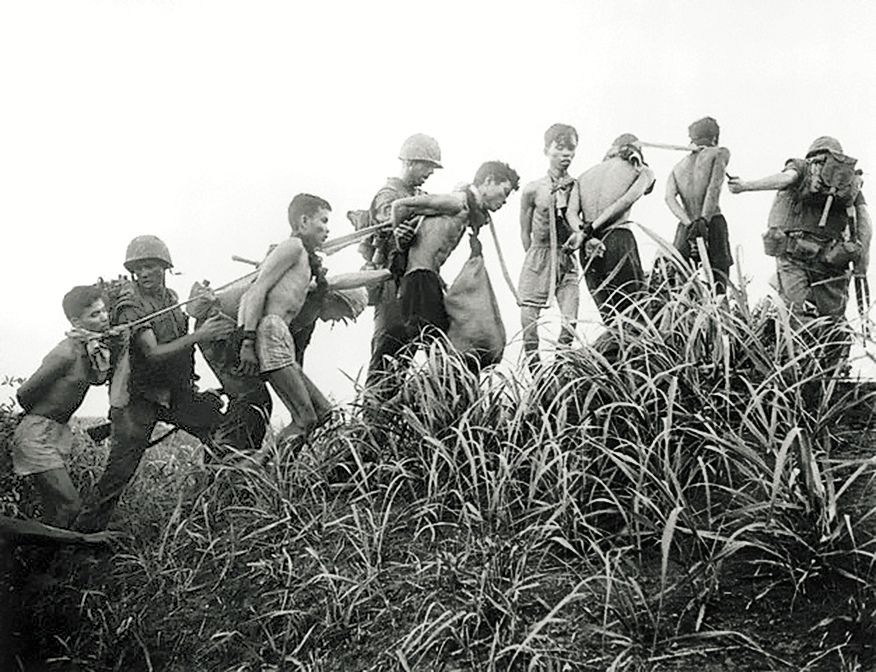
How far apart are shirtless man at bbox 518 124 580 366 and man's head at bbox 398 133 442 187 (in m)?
0.60

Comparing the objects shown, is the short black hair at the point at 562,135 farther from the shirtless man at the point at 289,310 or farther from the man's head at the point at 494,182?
the shirtless man at the point at 289,310

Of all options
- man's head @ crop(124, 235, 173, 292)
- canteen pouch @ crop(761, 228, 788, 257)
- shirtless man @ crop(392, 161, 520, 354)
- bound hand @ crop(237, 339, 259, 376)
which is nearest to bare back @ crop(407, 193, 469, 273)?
shirtless man @ crop(392, 161, 520, 354)

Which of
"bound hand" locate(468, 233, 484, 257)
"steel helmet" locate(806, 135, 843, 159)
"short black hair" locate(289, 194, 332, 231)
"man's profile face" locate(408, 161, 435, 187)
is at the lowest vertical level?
"bound hand" locate(468, 233, 484, 257)

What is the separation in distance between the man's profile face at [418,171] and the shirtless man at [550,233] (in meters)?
0.61

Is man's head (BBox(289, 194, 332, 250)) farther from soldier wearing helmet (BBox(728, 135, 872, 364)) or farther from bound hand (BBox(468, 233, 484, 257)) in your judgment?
soldier wearing helmet (BBox(728, 135, 872, 364))

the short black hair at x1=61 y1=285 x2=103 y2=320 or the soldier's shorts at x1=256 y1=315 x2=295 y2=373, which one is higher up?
the short black hair at x1=61 y1=285 x2=103 y2=320

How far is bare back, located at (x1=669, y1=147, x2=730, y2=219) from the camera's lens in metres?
5.84

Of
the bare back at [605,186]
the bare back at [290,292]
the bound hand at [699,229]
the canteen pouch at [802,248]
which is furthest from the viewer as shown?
the bound hand at [699,229]

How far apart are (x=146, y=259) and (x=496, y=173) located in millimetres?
1826

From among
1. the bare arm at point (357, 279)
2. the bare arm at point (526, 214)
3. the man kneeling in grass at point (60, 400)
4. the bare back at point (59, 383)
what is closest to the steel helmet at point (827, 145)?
the bare arm at point (526, 214)

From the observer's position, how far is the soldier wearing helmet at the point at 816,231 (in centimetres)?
571

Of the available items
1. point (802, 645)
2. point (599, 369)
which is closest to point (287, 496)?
point (599, 369)

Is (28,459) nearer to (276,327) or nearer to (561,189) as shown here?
(276,327)

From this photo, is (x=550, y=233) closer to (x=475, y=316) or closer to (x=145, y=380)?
(x=475, y=316)
